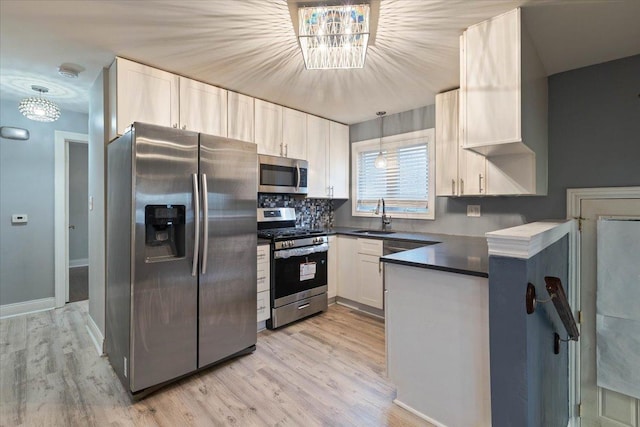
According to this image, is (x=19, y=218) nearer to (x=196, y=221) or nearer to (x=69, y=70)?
(x=69, y=70)

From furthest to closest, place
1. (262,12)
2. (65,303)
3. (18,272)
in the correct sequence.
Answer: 1. (65,303)
2. (18,272)
3. (262,12)

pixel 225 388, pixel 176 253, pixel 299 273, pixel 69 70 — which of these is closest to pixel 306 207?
pixel 299 273

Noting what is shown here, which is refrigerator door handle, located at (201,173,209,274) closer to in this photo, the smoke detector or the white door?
the smoke detector

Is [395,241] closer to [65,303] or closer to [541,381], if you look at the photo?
[541,381]

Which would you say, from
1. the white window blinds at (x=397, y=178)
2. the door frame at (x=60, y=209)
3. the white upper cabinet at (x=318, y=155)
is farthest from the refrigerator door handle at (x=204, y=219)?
the door frame at (x=60, y=209)

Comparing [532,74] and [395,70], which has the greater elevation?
[395,70]

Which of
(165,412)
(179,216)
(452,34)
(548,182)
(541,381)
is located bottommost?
(165,412)

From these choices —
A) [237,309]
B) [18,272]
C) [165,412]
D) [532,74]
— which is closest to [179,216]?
[237,309]

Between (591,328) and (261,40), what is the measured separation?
10.6ft

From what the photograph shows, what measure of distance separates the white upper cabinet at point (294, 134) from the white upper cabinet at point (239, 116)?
460 millimetres

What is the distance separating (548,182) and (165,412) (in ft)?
10.9

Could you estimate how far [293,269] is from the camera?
322 cm

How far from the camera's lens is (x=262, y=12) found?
5.84 feet

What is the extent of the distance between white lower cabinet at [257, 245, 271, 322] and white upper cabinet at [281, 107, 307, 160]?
1198 mm
